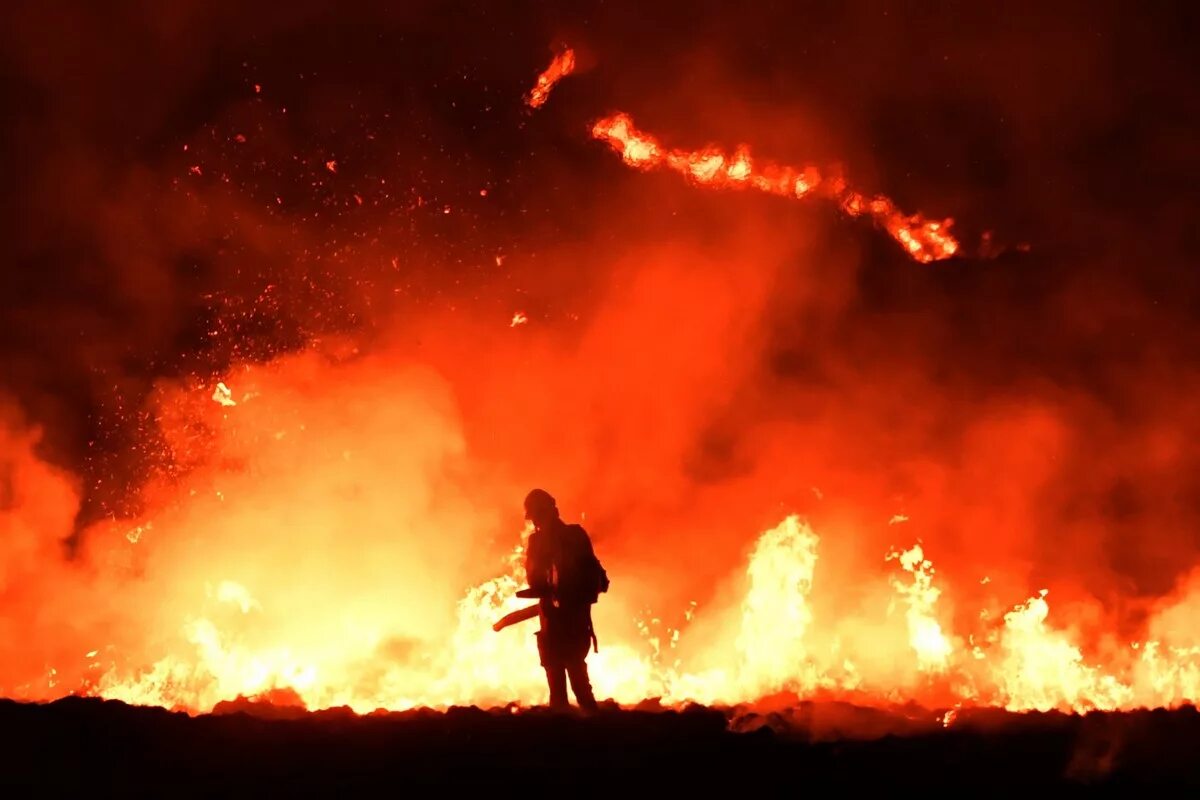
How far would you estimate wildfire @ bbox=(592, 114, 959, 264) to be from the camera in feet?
50.9

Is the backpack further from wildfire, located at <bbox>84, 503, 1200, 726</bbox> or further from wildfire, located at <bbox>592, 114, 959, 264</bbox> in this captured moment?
wildfire, located at <bbox>592, 114, 959, 264</bbox>

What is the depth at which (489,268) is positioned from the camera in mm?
→ 15508

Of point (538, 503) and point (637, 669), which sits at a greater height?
point (538, 503)

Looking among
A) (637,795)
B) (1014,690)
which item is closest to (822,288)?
(1014,690)

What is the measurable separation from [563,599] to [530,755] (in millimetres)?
1970

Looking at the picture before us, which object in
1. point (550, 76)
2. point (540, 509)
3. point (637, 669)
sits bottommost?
point (637, 669)

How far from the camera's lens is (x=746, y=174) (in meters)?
15.5

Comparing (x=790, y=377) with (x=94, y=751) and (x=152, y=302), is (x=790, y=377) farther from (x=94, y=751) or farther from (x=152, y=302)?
(x=94, y=751)

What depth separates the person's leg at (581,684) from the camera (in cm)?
812

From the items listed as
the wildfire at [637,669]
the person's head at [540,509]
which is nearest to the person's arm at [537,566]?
the person's head at [540,509]

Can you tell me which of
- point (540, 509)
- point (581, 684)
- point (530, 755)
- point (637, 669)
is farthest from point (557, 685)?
point (637, 669)

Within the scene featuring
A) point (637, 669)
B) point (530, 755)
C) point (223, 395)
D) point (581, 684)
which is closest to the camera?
point (530, 755)

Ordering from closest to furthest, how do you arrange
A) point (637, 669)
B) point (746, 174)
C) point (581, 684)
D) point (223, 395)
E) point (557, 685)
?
point (581, 684)
point (557, 685)
point (637, 669)
point (223, 395)
point (746, 174)

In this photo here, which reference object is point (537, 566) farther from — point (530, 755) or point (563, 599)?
point (530, 755)
